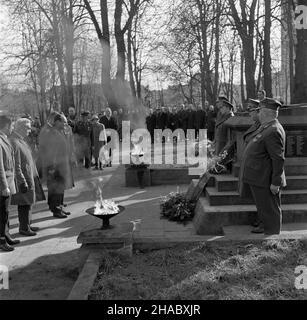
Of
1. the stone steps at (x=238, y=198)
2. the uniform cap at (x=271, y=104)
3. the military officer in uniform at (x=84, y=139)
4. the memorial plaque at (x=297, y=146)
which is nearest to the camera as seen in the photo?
the uniform cap at (x=271, y=104)

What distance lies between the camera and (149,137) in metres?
22.4

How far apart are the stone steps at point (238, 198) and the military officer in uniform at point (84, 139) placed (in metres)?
8.24

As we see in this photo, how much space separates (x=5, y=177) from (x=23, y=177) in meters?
0.61

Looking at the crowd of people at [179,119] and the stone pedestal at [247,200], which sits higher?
the crowd of people at [179,119]

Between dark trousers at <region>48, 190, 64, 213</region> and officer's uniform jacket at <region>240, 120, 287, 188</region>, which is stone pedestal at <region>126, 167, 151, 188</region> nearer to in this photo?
dark trousers at <region>48, 190, 64, 213</region>

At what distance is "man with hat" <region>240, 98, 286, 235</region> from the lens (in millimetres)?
5988

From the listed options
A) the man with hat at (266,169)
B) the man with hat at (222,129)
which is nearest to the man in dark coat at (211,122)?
the man with hat at (222,129)

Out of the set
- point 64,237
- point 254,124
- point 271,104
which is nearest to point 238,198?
point 254,124

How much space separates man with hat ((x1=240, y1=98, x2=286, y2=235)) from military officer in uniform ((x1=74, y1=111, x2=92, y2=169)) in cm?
949

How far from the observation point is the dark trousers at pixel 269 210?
6113mm

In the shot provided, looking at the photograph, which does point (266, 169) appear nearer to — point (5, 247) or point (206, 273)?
point (206, 273)

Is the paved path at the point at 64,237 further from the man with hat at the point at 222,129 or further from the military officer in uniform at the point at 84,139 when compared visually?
the military officer in uniform at the point at 84,139

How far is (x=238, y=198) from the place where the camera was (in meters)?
7.38

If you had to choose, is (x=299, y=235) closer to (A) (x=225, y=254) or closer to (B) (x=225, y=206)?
(A) (x=225, y=254)
